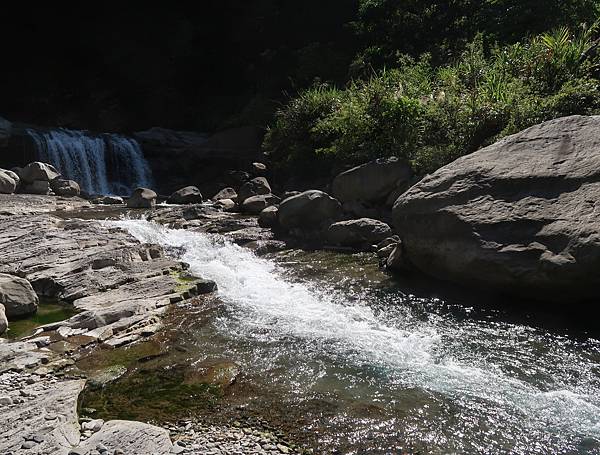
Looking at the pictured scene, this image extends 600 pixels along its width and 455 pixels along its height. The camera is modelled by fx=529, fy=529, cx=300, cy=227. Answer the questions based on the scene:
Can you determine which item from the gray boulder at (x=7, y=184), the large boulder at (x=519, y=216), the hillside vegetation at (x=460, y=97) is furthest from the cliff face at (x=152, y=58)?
the large boulder at (x=519, y=216)

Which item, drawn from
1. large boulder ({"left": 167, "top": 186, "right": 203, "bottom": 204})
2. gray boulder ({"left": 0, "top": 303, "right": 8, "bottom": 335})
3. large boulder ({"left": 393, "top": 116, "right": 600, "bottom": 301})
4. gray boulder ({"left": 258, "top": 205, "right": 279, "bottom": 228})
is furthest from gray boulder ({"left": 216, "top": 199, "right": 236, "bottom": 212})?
gray boulder ({"left": 0, "top": 303, "right": 8, "bottom": 335})

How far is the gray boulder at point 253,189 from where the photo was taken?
18991mm

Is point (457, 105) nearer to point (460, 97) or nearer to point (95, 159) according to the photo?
point (460, 97)

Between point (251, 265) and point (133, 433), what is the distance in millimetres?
7262

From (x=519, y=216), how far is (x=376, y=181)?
5.96 m

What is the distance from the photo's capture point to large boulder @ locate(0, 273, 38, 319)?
27.9 feet

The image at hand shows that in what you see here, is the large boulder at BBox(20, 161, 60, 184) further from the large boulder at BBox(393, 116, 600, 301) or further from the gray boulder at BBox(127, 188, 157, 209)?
the large boulder at BBox(393, 116, 600, 301)

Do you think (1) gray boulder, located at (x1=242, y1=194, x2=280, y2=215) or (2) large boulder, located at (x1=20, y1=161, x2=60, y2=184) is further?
(2) large boulder, located at (x1=20, y1=161, x2=60, y2=184)

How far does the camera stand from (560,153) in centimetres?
966

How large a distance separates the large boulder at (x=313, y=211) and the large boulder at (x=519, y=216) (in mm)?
3647

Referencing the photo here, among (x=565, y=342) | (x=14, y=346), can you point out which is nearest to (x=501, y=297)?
(x=565, y=342)

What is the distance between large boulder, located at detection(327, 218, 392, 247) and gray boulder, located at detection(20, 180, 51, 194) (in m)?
11.7

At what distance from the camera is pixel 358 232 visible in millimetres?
13258

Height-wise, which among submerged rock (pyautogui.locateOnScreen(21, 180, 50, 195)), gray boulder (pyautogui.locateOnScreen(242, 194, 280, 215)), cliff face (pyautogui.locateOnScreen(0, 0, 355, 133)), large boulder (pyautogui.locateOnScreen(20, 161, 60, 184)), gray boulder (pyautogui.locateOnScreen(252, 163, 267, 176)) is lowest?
gray boulder (pyautogui.locateOnScreen(242, 194, 280, 215))
